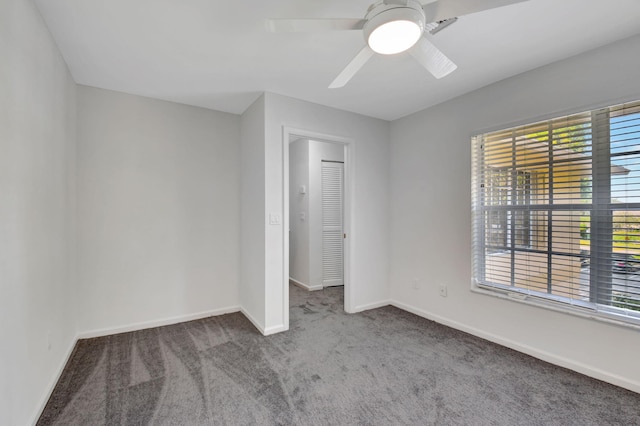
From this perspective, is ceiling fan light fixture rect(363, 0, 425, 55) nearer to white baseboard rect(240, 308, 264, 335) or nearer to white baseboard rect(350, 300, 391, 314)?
white baseboard rect(240, 308, 264, 335)

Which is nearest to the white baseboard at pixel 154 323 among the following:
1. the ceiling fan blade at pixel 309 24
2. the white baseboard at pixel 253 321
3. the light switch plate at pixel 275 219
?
the white baseboard at pixel 253 321

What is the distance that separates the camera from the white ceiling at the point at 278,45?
5.48 ft

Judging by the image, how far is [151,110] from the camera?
2.97 meters

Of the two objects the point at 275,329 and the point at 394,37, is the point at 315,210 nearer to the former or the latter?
the point at 275,329

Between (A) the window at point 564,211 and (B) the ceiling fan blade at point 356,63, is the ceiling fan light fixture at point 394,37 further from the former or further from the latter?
(A) the window at point 564,211

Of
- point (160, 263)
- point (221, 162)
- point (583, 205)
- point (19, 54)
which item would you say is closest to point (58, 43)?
point (19, 54)

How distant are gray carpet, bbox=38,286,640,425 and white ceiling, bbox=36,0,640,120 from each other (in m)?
2.43

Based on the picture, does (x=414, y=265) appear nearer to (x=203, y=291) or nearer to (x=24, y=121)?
(x=203, y=291)

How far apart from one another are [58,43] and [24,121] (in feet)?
2.95

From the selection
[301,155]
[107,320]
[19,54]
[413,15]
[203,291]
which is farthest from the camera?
[301,155]

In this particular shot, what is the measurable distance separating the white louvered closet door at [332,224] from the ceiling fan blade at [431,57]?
9.37 ft

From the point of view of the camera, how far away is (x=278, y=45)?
2.03m

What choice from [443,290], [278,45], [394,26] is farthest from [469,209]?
[278,45]

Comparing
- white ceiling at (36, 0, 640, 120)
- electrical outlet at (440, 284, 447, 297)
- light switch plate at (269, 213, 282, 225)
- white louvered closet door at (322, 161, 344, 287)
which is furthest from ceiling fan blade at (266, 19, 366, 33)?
white louvered closet door at (322, 161, 344, 287)
